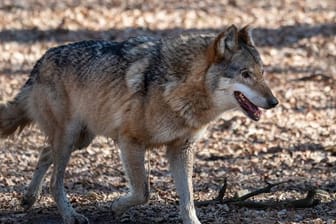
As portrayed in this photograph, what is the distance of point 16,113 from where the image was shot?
8109mm

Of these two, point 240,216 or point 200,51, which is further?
point 240,216

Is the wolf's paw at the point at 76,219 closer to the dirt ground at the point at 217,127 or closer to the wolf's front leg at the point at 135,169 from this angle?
the dirt ground at the point at 217,127

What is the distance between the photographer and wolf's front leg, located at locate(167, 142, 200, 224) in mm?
7234

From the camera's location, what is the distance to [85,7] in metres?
16.1

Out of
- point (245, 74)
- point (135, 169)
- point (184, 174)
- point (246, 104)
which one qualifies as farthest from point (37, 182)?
point (245, 74)

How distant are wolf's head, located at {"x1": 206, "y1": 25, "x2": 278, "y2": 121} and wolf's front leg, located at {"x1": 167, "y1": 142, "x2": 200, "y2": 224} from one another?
649 millimetres

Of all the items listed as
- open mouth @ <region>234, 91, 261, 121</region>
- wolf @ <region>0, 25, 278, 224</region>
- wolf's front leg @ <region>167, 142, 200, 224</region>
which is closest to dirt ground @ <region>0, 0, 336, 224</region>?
wolf's front leg @ <region>167, 142, 200, 224</region>

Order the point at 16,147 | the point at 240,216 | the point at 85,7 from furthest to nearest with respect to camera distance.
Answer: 1. the point at 85,7
2. the point at 16,147
3. the point at 240,216

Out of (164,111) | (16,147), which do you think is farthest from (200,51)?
(16,147)

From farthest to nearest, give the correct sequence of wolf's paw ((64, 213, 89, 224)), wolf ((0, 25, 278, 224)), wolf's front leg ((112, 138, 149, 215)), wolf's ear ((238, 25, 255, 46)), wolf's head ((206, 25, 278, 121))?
1. wolf's paw ((64, 213, 89, 224))
2. wolf's front leg ((112, 138, 149, 215))
3. wolf's ear ((238, 25, 255, 46))
4. wolf ((0, 25, 278, 224))
5. wolf's head ((206, 25, 278, 121))

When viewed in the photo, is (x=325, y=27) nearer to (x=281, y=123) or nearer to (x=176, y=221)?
(x=281, y=123)

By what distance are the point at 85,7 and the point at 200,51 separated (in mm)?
9474

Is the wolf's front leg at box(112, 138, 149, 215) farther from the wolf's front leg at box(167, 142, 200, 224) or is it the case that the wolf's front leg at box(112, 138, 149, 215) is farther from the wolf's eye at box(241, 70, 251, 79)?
the wolf's eye at box(241, 70, 251, 79)

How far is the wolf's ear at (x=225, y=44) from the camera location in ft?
22.2
